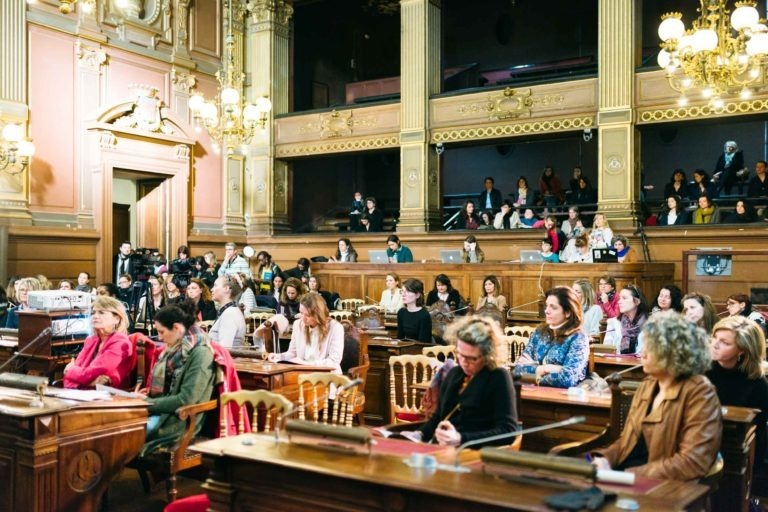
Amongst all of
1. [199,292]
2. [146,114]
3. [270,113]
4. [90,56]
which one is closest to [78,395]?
[199,292]

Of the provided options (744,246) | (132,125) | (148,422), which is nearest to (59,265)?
(132,125)

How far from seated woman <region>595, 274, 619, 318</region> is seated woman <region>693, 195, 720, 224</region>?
125 inches

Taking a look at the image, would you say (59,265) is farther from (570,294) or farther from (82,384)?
(570,294)

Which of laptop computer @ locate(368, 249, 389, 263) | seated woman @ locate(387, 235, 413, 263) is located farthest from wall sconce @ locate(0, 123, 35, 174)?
seated woman @ locate(387, 235, 413, 263)

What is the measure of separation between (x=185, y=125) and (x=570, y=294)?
9.93m

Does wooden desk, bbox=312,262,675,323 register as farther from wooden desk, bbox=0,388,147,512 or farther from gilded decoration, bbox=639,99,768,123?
wooden desk, bbox=0,388,147,512

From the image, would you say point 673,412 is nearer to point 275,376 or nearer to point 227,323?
point 275,376

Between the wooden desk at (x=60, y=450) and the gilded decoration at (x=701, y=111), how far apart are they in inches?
345

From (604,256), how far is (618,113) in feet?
8.94

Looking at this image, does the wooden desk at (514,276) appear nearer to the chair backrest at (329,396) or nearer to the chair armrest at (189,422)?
the chair backrest at (329,396)

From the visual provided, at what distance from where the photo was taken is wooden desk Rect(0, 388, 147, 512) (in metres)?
3.33

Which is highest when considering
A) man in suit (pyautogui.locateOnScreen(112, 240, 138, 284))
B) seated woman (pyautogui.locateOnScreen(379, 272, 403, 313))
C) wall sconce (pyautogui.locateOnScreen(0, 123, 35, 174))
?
wall sconce (pyautogui.locateOnScreen(0, 123, 35, 174))

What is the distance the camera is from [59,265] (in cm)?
1060

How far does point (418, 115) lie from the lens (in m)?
12.2
